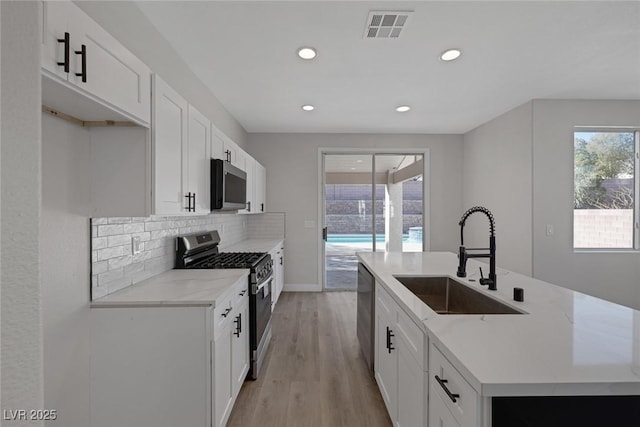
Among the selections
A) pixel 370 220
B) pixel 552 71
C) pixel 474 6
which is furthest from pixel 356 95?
pixel 370 220

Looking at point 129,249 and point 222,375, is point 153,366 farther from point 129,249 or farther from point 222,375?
point 129,249

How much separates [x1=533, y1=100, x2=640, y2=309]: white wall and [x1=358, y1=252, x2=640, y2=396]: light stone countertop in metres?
2.54

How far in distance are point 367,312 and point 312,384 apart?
0.72 metres

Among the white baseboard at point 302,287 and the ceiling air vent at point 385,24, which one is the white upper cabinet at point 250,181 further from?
the ceiling air vent at point 385,24

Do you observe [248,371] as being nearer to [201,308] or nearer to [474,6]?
[201,308]

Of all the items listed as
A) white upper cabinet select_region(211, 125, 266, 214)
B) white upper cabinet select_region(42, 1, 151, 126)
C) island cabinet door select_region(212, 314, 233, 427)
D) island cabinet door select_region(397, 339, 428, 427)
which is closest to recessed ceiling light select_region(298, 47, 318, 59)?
white upper cabinet select_region(211, 125, 266, 214)

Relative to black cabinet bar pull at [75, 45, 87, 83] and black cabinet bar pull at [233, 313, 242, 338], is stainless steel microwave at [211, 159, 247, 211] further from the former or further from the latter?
black cabinet bar pull at [75, 45, 87, 83]

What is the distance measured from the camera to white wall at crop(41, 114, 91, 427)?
131cm

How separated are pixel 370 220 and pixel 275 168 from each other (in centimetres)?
195

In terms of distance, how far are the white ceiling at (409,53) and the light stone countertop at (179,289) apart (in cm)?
182

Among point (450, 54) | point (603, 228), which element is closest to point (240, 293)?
point (450, 54)

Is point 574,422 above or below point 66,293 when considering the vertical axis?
below

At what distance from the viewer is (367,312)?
249cm

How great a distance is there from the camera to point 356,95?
3.49 metres
